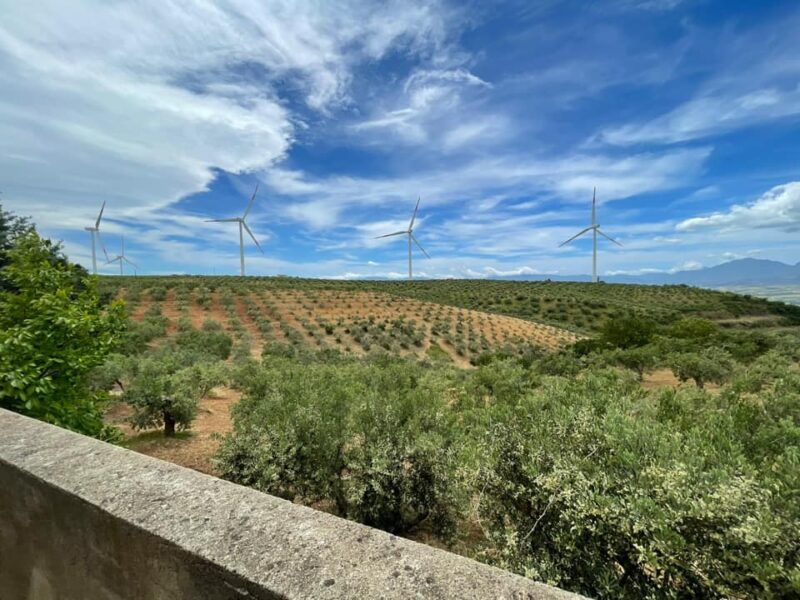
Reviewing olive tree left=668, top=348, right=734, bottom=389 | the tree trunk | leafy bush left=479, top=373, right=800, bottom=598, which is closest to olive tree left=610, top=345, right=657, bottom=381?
olive tree left=668, top=348, right=734, bottom=389

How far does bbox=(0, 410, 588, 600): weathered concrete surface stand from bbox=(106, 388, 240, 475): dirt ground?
3745 millimetres

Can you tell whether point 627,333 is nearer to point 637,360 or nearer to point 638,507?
point 637,360

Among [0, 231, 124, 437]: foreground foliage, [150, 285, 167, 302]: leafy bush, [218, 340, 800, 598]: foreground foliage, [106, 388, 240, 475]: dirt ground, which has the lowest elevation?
[106, 388, 240, 475]: dirt ground

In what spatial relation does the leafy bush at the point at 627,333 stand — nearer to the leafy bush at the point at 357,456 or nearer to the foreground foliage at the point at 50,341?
the leafy bush at the point at 357,456

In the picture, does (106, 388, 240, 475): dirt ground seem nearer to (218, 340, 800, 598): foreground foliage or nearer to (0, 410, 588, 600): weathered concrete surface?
(218, 340, 800, 598): foreground foliage

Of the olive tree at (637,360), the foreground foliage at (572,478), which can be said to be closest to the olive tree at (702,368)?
the olive tree at (637,360)

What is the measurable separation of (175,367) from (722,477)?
36.8ft

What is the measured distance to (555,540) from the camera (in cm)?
273

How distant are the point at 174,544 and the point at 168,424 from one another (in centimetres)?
764

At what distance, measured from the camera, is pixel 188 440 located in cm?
804

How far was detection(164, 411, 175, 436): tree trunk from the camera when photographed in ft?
26.2

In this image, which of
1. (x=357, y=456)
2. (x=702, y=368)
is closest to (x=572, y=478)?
(x=357, y=456)

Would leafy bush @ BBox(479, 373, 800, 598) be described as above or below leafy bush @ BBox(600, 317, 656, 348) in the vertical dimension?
above

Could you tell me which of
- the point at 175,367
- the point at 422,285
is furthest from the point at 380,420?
the point at 422,285
